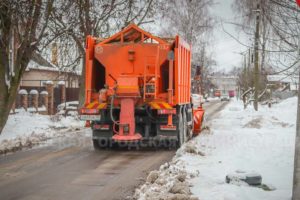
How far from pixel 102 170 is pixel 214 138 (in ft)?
21.4

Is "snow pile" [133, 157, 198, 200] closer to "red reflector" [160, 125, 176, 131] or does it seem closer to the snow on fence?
"red reflector" [160, 125, 176, 131]

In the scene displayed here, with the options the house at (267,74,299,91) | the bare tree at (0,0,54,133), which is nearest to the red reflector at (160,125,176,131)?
the house at (267,74,299,91)

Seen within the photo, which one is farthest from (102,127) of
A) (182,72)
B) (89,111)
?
(182,72)

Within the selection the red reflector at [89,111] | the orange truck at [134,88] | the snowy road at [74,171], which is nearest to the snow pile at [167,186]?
the snowy road at [74,171]

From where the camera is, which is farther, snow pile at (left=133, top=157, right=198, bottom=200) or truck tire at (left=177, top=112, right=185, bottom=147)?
truck tire at (left=177, top=112, right=185, bottom=147)

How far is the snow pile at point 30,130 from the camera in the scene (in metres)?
14.0

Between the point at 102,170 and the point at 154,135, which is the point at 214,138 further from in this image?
the point at 102,170

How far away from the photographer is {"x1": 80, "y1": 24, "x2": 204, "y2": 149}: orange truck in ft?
41.9

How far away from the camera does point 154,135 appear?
1341 centimetres

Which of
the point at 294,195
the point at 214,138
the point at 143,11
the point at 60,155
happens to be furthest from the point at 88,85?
the point at 143,11

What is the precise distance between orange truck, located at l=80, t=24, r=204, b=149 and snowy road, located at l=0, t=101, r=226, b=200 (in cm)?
67

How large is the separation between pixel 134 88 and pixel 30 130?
6.19 meters

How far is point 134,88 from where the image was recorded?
12641 millimetres

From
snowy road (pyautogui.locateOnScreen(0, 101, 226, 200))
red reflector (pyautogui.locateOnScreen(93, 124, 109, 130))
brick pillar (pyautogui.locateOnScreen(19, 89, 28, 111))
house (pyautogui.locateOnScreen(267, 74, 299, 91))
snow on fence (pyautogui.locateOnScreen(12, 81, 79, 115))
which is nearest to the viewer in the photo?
snowy road (pyautogui.locateOnScreen(0, 101, 226, 200))
